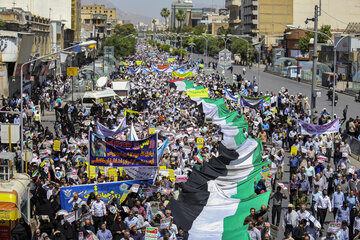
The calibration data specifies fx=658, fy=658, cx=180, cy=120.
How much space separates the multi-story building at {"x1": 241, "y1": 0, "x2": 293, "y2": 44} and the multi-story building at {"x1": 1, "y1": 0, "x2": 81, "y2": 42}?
39.9m

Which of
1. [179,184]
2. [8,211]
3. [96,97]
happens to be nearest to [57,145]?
[179,184]

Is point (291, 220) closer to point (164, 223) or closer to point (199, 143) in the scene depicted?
point (164, 223)

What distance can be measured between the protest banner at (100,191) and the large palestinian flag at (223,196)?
4.47 feet

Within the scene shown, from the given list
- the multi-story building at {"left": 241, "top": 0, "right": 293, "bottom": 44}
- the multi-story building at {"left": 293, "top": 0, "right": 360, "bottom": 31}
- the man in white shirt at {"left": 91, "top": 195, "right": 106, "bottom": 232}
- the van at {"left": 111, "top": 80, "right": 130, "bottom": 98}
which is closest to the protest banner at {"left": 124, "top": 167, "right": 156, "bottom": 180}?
the man in white shirt at {"left": 91, "top": 195, "right": 106, "bottom": 232}

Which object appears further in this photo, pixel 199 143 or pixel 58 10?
pixel 58 10

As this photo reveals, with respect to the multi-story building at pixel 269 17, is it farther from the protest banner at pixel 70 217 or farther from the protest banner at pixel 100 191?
the protest banner at pixel 70 217

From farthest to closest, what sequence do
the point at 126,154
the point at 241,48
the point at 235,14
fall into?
the point at 235,14
the point at 241,48
the point at 126,154

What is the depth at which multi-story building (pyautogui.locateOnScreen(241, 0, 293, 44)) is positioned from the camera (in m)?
126

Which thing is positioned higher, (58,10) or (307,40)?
(58,10)

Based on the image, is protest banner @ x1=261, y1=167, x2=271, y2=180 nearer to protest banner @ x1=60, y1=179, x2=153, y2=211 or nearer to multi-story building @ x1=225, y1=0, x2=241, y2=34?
protest banner @ x1=60, y1=179, x2=153, y2=211

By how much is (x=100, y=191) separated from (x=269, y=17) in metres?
118

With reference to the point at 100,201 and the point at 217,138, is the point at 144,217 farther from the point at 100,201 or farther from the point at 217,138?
the point at 217,138

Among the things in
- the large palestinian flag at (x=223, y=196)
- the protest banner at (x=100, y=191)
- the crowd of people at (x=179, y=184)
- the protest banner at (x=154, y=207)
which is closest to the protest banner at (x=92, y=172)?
the crowd of people at (x=179, y=184)

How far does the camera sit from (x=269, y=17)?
12912 centimetres
